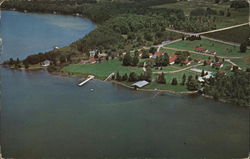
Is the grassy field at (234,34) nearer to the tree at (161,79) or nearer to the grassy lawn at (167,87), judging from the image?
the tree at (161,79)

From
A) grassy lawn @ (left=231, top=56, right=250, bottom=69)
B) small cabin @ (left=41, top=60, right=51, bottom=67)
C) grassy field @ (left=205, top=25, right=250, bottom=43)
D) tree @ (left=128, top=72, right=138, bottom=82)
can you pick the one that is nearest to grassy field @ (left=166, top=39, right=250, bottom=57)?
grassy lawn @ (left=231, top=56, right=250, bottom=69)

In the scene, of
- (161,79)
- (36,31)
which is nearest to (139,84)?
(161,79)

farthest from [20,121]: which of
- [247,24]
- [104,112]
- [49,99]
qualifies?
[247,24]

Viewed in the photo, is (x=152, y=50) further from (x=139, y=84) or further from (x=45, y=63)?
(x=45, y=63)

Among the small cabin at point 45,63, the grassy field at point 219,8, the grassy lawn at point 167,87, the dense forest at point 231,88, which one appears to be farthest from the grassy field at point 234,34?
the small cabin at point 45,63

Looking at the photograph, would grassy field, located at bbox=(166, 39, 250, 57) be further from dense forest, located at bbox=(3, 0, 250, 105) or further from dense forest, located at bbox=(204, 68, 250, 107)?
dense forest, located at bbox=(204, 68, 250, 107)

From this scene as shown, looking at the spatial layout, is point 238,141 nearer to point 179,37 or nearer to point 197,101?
point 197,101

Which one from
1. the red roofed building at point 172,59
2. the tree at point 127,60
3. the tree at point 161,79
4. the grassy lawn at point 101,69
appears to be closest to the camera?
the tree at point 161,79
